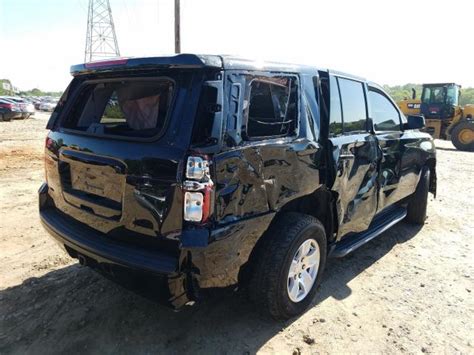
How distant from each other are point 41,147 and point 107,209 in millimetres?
10442

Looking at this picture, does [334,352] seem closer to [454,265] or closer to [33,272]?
[454,265]

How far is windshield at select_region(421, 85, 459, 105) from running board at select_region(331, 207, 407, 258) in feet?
47.3

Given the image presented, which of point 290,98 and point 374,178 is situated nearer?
point 290,98

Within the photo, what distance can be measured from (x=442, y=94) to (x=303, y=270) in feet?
55.6

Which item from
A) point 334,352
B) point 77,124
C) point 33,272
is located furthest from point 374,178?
point 33,272

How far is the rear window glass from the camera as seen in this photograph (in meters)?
2.47

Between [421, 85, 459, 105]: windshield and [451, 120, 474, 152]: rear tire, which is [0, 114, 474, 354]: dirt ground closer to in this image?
[451, 120, 474, 152]: rear tire

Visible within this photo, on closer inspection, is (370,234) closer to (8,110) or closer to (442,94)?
(442,94)

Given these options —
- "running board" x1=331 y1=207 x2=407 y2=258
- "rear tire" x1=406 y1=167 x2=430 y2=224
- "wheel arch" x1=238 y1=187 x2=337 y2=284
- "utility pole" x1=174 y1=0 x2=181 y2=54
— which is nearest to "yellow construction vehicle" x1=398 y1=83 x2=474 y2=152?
"utility pole" x1=174 y1=0 x2=181 y2=54

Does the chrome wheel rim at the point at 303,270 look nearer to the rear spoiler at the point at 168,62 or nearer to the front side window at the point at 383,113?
the rear spoiler at the point at 168,62

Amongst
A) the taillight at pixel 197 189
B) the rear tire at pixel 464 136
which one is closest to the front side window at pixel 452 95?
the rear tire at pixel 464 136

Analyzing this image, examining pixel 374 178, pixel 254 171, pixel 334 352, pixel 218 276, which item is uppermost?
pixel 254 171

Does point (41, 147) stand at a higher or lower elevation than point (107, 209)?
lower

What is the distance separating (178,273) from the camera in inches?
85.8
